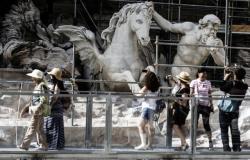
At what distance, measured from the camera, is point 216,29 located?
1622cm

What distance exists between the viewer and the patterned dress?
999cm

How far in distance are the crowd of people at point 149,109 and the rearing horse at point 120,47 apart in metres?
4.68

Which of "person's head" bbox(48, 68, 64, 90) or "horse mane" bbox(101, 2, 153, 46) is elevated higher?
"horse mane" bbox(101, 2, 153, 46)

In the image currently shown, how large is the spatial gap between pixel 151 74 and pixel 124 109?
654 millimetres

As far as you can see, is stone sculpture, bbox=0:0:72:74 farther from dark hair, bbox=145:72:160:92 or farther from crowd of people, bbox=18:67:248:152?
dark hair, bbox=145:72:160:92

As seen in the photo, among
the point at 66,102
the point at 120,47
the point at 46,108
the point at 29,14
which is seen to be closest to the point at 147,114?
the point at 66,102

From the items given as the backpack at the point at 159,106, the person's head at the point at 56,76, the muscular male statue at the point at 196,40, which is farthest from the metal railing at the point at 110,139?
the muscular male statue at the point at 196,40

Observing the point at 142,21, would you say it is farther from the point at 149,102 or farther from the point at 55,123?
the point at 55,123

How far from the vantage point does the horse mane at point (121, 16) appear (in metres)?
15.8

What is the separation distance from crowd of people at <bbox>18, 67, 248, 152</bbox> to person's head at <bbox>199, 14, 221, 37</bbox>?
16.5 feet

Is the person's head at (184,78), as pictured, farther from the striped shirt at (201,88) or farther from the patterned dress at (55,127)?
the patterned dress at (55,127)

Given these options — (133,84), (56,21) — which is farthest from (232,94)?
(56,21)

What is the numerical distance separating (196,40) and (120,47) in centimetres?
169

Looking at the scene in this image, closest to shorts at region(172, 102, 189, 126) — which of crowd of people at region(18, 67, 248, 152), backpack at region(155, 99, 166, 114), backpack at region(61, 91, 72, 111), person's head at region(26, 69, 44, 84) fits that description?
crowd of people at region(18, 67, 248, 152)
